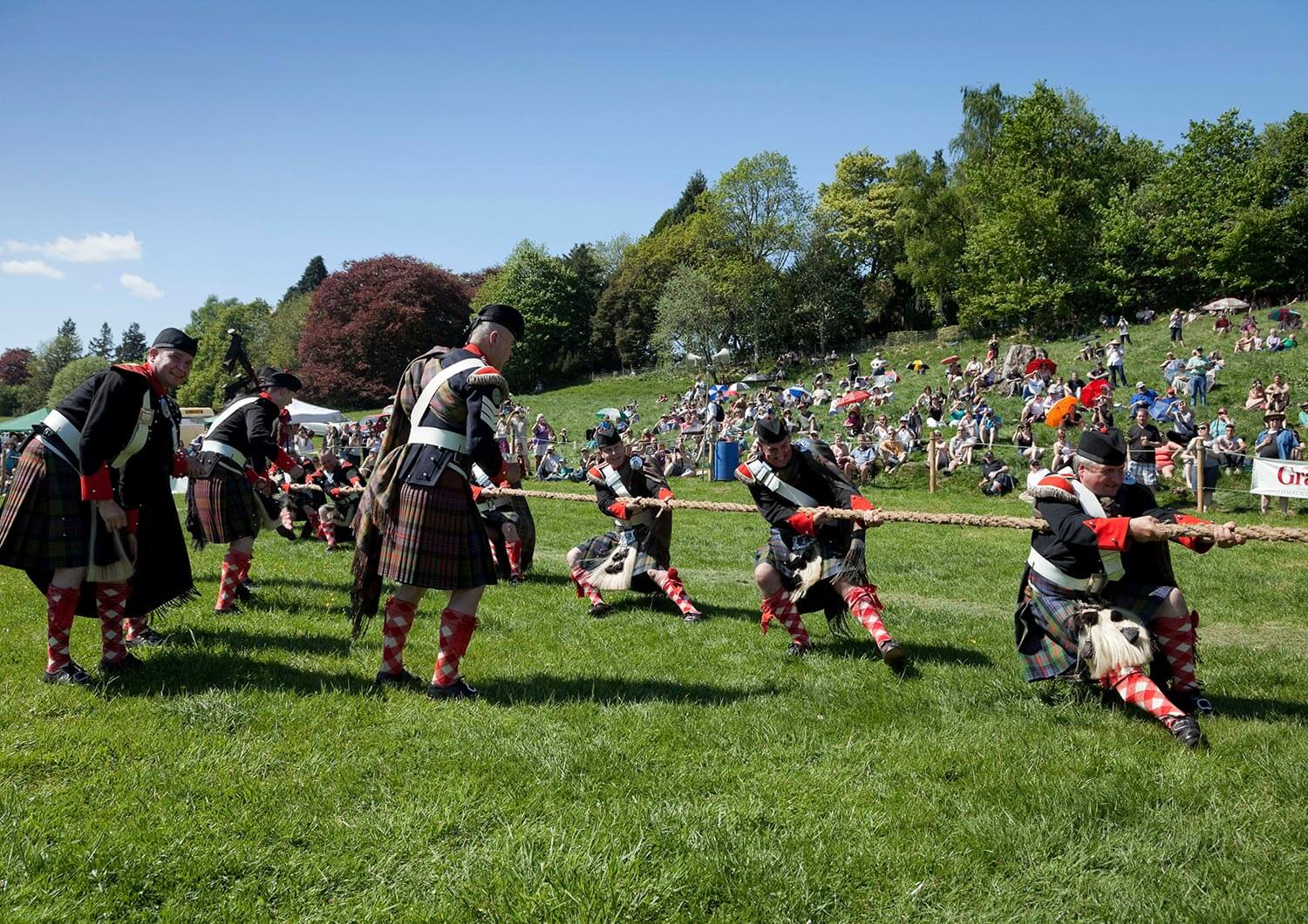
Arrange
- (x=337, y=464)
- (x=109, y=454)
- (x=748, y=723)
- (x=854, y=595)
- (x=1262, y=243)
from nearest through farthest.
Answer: (x=748, y=723), (x=109, y=454), (x=854, y=595), (x=337, y=464), (x=1262, y=243)

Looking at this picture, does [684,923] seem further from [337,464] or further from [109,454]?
[337,464]

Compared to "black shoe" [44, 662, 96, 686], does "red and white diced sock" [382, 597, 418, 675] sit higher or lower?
higher

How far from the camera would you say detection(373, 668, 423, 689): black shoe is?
5.05m

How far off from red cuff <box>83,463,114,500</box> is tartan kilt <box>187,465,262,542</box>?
7.27 feet

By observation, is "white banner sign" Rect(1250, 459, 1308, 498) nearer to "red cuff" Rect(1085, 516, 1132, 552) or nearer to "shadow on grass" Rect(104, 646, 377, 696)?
"red cuff" Rect(1085, 516, 1132, 552)

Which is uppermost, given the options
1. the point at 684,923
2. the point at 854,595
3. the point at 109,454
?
the point at 109,454

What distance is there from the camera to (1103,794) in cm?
Result: 363

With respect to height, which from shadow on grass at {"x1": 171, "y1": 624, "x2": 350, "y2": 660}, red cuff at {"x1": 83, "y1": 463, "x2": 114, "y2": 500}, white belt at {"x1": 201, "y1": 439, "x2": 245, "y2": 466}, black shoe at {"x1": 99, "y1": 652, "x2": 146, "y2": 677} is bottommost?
shadow on grass at {"x1": 171, "y1": 624, "x2": 350, "y2": 660}

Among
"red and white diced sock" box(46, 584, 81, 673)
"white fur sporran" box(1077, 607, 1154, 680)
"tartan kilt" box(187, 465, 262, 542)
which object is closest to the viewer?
"white fur sporran" box(1077, 607, 1154, 680)

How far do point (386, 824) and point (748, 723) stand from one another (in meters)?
1.93

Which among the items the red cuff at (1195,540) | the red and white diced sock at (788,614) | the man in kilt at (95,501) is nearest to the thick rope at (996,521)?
the red cuff at (1195,540)

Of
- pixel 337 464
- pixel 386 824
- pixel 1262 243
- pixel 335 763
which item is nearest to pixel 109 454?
pixel 335 763

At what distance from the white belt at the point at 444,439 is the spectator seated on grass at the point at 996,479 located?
15756 millimetres

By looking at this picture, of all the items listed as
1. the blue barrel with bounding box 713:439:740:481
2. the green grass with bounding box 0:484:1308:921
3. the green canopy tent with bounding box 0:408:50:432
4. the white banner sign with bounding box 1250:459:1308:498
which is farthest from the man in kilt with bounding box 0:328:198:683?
the green canopy tent with bounding box 0:408:50:432
